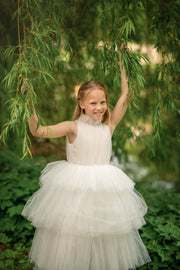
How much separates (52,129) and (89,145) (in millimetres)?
285

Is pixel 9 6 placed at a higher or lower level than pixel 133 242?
higher

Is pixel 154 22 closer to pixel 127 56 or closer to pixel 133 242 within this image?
pixel 127 56

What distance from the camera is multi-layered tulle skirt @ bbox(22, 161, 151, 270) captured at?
1.74 meters

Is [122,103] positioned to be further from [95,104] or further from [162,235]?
[162,235]

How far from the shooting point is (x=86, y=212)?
1734 mm

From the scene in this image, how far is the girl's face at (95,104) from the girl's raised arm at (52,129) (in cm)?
15

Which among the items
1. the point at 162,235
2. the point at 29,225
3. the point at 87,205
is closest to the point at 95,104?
the point at 87,205

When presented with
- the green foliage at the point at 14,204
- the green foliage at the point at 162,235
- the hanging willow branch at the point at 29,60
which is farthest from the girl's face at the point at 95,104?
the green foliage at the point at 14,204

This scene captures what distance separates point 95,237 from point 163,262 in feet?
2.90

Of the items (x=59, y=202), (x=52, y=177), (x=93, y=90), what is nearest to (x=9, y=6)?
(x=93, y=90)

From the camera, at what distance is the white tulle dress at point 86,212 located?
5.74 feet

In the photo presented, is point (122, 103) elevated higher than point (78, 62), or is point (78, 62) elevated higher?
point (78, 62)

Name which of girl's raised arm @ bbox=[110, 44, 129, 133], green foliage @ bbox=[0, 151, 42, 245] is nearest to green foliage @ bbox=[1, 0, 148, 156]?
girl's raised arm @ bbox=[110, 44, 129, 133]

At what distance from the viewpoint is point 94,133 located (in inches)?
76.7
